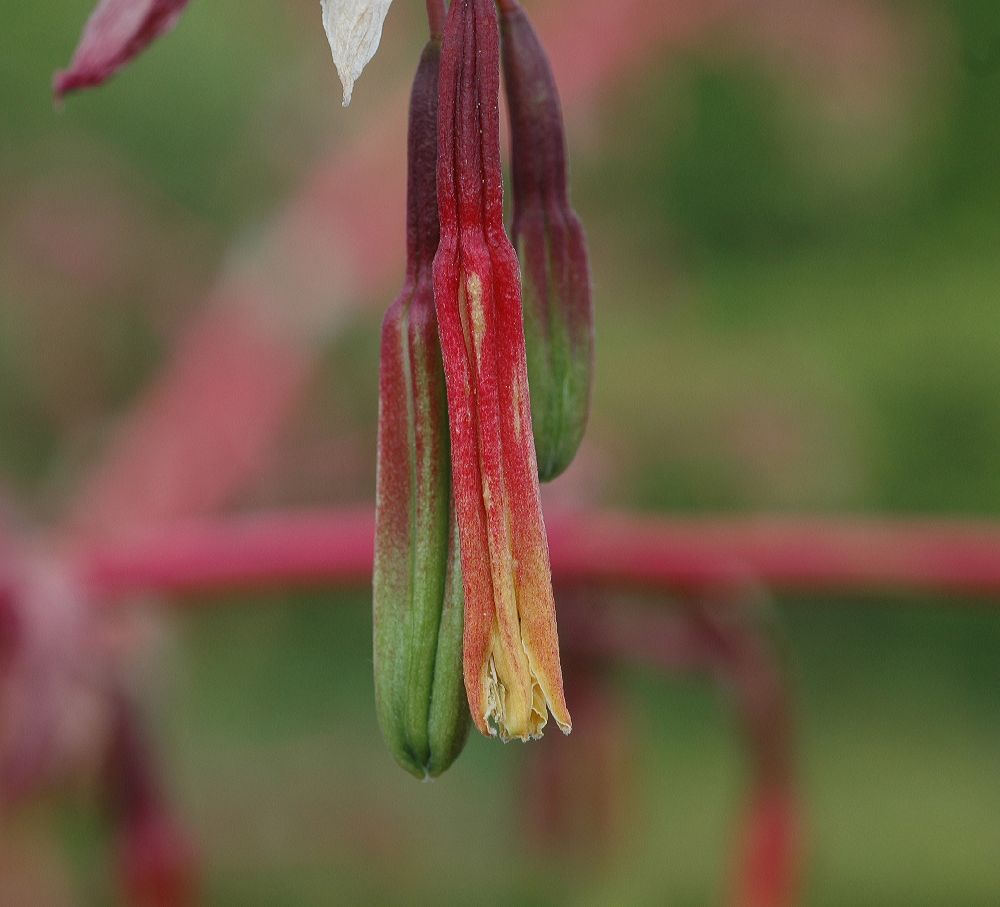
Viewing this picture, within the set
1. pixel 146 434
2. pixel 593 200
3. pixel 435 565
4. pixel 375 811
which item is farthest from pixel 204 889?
pixel 435 565

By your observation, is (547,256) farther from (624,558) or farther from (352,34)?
(624,558)

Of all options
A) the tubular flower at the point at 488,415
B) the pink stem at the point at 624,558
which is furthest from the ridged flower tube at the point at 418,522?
the pink stem at the point at 624,558

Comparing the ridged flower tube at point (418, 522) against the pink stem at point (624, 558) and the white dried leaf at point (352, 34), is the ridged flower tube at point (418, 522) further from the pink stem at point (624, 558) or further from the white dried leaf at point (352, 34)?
the pink stem at point (624, 558)

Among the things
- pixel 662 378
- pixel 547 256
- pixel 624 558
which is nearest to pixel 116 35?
pixel 547 256

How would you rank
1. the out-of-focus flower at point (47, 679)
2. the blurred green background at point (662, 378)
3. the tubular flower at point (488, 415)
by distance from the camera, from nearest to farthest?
1. the tubular flower at point (488, 415)
2. the out-of-focus flower at point (47, 679)
3. the blurred green background at point (662, 378)

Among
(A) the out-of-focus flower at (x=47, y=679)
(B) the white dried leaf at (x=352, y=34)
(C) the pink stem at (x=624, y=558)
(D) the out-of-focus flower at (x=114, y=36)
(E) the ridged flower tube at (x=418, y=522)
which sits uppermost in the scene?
(D) the out-of-focus flower at (x=114, y=36)

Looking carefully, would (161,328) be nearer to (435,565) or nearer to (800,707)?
(800,707)

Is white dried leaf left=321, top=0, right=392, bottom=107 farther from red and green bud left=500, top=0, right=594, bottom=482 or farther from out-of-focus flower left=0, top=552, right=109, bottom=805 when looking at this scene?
out-of-focus flower left=0, top=552, right=109, bottom=805

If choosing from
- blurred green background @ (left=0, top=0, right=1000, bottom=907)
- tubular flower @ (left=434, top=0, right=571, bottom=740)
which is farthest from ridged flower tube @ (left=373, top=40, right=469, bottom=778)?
blurred green background @ (left=0, top=0, right=1000, bottom=907)

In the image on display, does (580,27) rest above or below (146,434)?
above
